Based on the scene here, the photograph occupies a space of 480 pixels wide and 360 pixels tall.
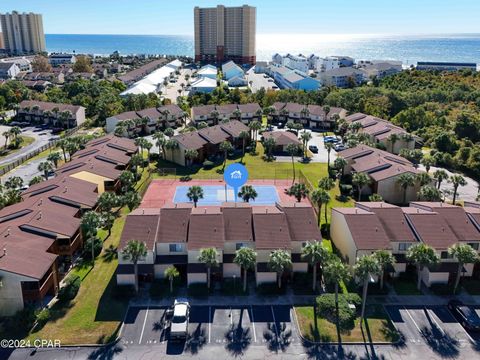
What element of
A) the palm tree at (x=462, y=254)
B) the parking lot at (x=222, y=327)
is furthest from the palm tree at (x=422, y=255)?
the parking lot at (x=222, y=327)

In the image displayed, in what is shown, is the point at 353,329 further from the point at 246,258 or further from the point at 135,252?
the point at 135,252

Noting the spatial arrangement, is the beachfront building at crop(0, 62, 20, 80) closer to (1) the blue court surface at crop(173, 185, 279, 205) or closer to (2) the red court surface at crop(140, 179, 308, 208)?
(2) the red court surface at crop(140, 179, 308, 208)

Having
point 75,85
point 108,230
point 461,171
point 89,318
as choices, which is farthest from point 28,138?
point 461,171

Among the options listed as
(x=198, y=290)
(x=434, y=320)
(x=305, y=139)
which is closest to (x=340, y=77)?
(x=305, y=139)

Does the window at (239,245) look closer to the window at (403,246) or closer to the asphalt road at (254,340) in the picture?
the asphalt road at (254,340)

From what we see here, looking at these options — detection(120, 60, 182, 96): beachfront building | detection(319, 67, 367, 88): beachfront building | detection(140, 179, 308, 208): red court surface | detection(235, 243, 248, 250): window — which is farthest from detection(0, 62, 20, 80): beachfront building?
detection(235, 243, 248, 250): window

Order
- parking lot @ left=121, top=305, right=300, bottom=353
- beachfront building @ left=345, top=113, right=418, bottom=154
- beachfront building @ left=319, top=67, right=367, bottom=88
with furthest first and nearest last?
beachfront building @ left=319, top=67, right=367, bottom=88 → beachfront building @ left=345, top=113, right=418, bottom=154 → parking lot @ left=121, top=305, right=300, bottom=353
